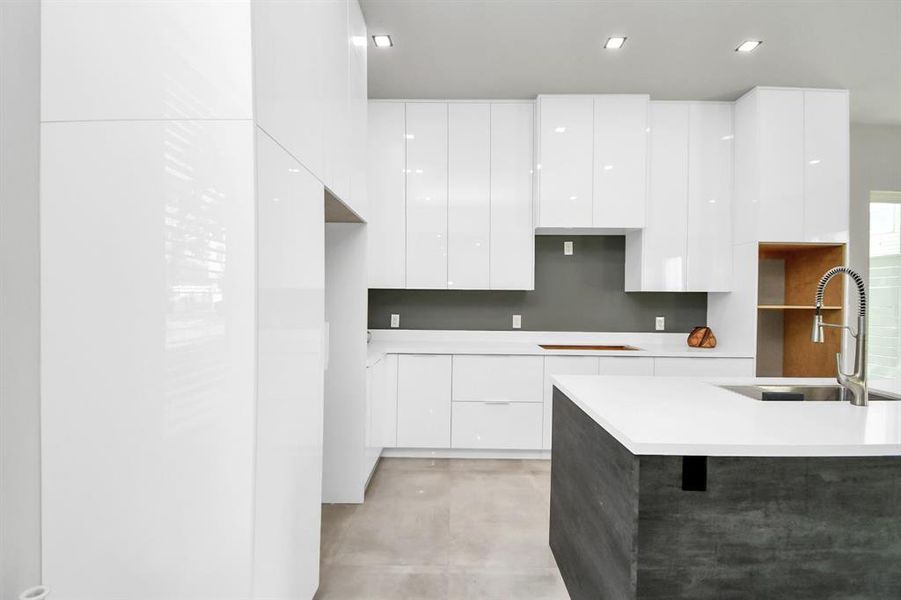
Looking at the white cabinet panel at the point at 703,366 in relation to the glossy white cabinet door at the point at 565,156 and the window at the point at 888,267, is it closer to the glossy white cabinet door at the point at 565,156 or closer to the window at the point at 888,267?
the glossy white cabinet door at the point at 565,156

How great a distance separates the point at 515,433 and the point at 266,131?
2897mm

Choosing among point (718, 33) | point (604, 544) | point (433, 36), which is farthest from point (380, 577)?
point (718, 33)

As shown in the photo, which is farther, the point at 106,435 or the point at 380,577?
the point at 380,577

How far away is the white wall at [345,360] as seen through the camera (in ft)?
9.32

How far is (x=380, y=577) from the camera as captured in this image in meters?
2.18

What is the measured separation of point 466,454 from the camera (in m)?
3.71

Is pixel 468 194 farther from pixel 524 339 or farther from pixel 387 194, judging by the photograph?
pixel 524 339

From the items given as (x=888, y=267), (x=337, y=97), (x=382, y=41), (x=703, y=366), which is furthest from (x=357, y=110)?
(x=888, y=267)

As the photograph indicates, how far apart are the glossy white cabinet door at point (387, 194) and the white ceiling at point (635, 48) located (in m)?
0.21

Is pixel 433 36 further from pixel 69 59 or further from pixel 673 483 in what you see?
pixel 673 483

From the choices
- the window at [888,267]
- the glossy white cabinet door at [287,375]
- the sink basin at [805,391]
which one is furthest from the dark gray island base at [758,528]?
the window at [888,267]

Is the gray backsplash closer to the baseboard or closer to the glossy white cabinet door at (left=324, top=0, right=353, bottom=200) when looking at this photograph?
the baseboard

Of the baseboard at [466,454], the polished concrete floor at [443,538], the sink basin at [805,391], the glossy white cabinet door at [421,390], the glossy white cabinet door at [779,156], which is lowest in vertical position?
the polished concrete floor at [443,538]

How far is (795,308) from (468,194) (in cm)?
261
